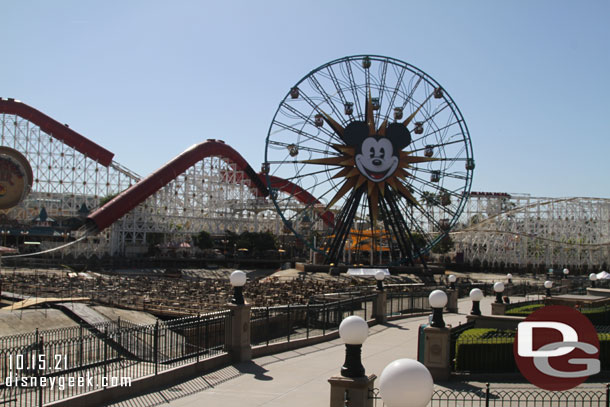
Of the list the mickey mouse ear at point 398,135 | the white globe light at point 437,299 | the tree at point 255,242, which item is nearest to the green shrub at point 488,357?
the white globe light at point 437,299

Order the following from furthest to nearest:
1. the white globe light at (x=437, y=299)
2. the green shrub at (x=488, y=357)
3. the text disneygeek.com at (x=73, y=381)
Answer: the green shrub at (x=488, y=357) < the white globe light at (x=437, y=299) < the text disneygeek.com at (x=73, y=381)

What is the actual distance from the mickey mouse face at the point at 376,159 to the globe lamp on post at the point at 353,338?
37820mm

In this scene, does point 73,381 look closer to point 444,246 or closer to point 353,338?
point 353,338

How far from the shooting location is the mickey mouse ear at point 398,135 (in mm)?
46438

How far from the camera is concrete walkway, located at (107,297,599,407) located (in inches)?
450

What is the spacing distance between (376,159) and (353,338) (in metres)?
38.6

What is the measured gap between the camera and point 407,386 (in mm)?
5766

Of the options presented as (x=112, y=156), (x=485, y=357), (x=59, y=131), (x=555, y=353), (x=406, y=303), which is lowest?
(x=406, y=303)

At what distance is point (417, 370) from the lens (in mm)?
5820

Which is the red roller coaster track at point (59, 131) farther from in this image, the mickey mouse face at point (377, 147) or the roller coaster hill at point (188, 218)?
the mickey mouse face at point (377, 147)

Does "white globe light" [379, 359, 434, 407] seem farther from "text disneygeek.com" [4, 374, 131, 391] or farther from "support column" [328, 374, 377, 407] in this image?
"text disneygeek.com" [4, 374, 131, 391]

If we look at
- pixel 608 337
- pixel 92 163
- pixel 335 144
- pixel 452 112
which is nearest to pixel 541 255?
pixel 452 112

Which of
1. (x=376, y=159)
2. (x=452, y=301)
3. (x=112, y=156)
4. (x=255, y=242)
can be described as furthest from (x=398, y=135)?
(x=112, y=156)

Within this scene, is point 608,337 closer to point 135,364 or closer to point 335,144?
point 135,364
